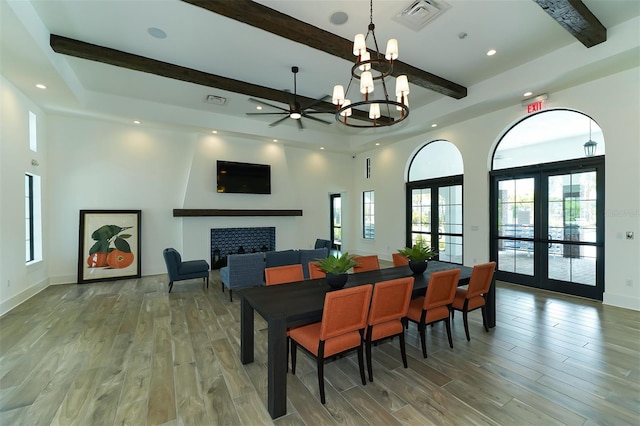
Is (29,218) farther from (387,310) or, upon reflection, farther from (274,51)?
(387,310)

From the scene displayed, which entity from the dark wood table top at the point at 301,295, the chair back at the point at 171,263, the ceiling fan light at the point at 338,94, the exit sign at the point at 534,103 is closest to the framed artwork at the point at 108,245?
the chair back at the point at 171,263

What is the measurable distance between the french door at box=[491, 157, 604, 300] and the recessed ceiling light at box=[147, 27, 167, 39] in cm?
648

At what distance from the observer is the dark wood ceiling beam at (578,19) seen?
307 centimetres

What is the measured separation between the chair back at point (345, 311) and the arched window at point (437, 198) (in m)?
5.38

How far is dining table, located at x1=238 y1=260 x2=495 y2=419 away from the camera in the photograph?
2.05m

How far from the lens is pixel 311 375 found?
2.60 m

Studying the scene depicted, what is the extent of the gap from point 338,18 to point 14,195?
561cm

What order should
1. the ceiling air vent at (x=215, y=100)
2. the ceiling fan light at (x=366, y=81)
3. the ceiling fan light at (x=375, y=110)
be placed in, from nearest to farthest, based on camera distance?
the ceiling fan light at (x=366, y=81) < the ceiling fan light at (x=375, y=110) < the ceiling air vent at (x=215, y=100)

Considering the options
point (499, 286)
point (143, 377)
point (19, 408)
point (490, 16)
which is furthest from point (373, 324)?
point (499, 286)

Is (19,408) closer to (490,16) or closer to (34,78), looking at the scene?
(34,78)

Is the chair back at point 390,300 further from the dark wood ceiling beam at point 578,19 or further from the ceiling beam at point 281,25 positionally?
the dark wood ceiling beam at point 578,19

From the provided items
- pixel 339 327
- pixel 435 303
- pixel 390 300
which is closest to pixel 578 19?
pixel 435 303

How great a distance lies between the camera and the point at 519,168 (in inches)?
217

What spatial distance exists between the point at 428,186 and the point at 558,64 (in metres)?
3.60
